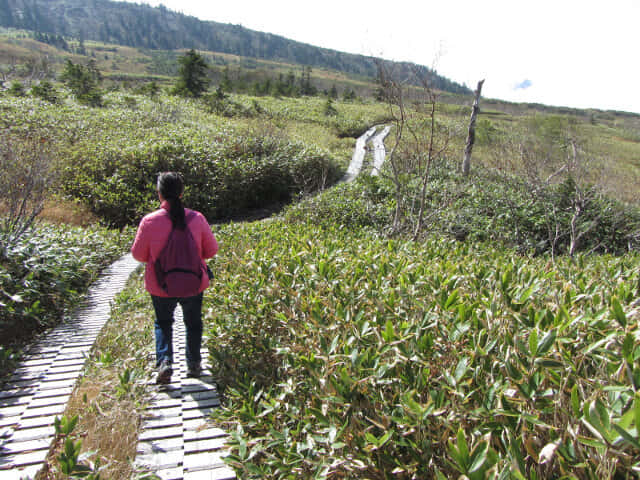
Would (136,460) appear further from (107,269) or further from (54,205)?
(54,205)

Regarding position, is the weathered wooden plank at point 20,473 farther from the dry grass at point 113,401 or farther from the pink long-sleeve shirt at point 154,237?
the pink long-sleeve shirt at point 154,237

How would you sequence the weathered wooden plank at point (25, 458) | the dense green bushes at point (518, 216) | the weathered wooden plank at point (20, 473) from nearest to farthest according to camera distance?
1. the weathered wooden plank at point (20, 473)
2. the weathered wooden plank at point (25, 458)
3. the dense green bushes at point (518, 216)

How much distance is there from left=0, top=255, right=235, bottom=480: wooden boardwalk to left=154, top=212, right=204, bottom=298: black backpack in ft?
2.63

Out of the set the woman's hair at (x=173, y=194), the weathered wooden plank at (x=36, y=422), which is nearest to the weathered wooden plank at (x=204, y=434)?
the weathered wooden plank at (x=36, y=422)

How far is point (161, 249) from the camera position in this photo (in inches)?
116

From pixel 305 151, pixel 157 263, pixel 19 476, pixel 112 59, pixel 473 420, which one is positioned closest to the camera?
pixel 473 420

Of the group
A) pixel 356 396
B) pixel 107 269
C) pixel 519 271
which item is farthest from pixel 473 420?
pixel 107 269

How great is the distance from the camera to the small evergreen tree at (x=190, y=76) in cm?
2723

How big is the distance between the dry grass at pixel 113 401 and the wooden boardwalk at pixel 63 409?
0.09m

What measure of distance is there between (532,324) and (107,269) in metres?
6.58

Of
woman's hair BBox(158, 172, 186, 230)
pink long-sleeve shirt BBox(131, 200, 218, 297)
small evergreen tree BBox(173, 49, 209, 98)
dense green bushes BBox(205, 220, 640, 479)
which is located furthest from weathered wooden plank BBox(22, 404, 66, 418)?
small evergreen tree BBox(173, 49, 209, 98)

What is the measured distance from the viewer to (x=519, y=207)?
10.4 m

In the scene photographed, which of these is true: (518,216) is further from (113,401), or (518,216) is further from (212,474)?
(113,401)

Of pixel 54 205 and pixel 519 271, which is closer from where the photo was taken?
pixel 519 271
